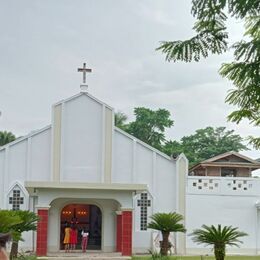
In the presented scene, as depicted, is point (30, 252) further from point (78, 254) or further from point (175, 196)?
point (175, 196)

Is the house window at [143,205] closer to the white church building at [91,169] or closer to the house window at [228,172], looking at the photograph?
the white church building at [91,169]

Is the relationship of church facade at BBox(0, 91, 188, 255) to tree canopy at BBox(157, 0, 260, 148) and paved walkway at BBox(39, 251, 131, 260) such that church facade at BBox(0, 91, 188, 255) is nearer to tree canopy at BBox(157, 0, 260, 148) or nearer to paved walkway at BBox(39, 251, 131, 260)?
paved walkway at BBox(39, 251, 131, 260)

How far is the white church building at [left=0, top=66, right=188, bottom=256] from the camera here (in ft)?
90.8

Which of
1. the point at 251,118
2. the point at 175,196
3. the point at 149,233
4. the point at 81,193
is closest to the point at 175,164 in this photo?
the point at 175,196

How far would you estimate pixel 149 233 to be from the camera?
28266 millimetres

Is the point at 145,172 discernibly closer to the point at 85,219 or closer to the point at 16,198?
the point at 85,219

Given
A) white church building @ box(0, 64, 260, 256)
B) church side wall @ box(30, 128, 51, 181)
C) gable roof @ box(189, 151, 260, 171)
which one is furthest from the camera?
gable roof @ box(189, 151, 260, 171)

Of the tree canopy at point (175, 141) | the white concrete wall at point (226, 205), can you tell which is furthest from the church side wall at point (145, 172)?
the tree canopy at point (175, 141)

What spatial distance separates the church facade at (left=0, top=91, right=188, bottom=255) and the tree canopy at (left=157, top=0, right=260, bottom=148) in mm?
22387

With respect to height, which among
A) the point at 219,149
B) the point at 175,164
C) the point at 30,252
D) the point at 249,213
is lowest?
the point at 30,252

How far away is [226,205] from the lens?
2920 centimetres

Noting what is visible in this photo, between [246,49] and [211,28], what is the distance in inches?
15.6

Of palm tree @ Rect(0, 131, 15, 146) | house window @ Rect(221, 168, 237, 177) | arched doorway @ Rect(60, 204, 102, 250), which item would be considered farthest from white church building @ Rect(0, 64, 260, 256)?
palm tree @ Rect(0, 131, 15, 146)

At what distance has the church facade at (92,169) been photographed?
27672 millimetres
